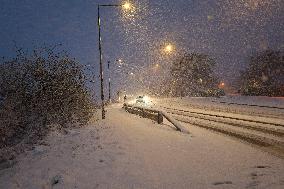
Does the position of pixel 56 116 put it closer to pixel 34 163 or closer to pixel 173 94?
pixel 34 163

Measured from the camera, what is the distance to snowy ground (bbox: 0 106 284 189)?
8.43m

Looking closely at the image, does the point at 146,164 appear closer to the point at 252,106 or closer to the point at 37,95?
the point at 37,95

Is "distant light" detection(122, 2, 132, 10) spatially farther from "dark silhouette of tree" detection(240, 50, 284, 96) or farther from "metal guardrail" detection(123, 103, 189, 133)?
"dark silhouette of tree" detection(240, 50, 284, 96)

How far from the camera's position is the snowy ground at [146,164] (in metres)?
8.43

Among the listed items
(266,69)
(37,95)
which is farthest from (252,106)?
(266,69)

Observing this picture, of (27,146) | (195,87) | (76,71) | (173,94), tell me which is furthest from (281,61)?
(27,146)

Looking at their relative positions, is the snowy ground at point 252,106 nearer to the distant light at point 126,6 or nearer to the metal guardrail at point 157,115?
the metal guardrail at point 157,115

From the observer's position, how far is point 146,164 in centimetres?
1007

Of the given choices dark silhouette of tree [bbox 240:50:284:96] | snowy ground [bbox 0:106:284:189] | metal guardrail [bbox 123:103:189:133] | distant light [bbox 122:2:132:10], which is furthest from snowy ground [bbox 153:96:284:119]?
dark silhouette of tree [bbox 240:50:284:96]

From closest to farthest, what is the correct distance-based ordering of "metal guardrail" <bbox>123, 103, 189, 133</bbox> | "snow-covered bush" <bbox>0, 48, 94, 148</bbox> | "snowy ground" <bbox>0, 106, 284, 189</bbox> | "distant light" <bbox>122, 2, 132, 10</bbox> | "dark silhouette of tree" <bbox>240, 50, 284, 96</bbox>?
"snowy ground" <bbox>0, 106, 284, 189</bbox>, "metal guardrail" <bbox>123, 103, 189, 133</bbox>, "snow-covered bush" <bbox>0, 48, 94, 148</bbox>, "distant light" <bbox>122, 2, 132, 10</bbox>, "dark silhouette of tree" <bbox>240, 50, 284, 96</bbox>

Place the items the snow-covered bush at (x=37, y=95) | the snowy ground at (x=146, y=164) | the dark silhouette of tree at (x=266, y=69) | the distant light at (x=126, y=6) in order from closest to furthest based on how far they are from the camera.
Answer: the snowy ground at (x=146, y=164), the snow-covered bush at (x=37, y=95), the distant light at (x=126, y=6), the dark silhouette of tree at (x=266, y=69)

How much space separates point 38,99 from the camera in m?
19.0

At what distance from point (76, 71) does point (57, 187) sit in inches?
496

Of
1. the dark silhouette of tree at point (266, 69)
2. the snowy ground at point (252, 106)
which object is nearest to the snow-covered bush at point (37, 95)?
the snowy ground at point (252, 106)
